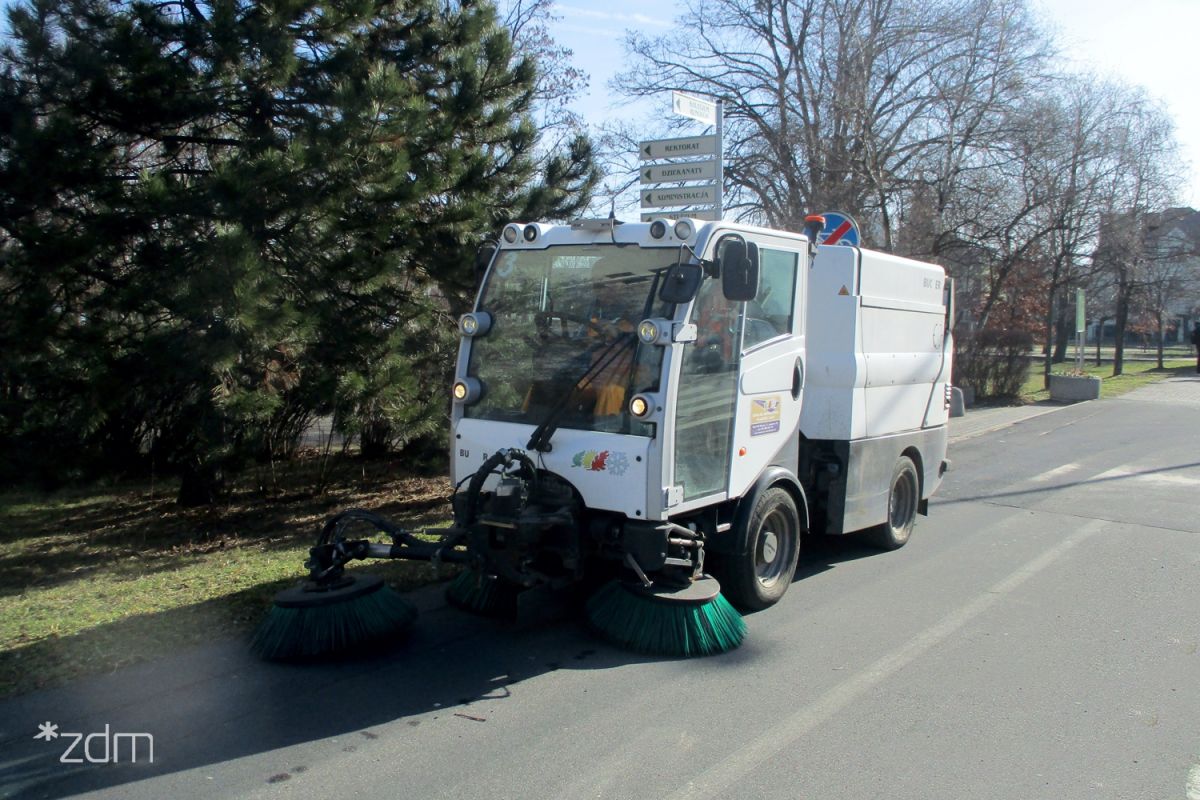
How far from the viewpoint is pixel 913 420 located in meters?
8.55

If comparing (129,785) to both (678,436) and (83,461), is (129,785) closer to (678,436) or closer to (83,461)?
(678,436)

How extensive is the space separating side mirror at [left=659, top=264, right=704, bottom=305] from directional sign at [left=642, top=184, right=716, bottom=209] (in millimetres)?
5075

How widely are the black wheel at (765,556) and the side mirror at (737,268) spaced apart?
5.03 feet

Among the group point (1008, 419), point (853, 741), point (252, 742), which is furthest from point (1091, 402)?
point (252, 742)

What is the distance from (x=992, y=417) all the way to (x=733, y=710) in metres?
16.9

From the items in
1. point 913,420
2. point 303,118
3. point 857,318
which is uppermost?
point 303,118

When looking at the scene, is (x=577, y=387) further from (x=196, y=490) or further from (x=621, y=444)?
(x=196, y=490)

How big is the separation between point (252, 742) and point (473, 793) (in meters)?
1.16

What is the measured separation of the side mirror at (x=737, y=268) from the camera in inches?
215

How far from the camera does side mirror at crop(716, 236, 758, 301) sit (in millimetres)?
5465

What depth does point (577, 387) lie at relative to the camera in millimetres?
5707

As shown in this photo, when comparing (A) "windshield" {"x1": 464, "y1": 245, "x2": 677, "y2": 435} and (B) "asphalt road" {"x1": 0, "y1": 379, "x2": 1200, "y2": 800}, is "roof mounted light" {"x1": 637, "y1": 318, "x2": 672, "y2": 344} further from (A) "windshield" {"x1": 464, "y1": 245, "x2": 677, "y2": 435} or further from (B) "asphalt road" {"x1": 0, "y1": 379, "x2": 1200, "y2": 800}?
(B) "asphalt road" {"x1": 0, "y1": 379, "x2": 1200, "y2": 800}

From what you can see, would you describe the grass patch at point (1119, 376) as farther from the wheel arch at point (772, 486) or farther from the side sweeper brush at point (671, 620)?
the side sweeper brush at point (671, 620)

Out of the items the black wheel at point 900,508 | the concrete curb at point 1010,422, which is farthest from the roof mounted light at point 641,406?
the concrete curb at point 1010,422
